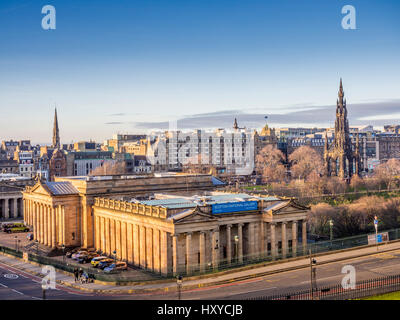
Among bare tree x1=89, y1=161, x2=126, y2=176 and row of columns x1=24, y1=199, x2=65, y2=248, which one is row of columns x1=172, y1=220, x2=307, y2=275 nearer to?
row of columns x1=24, y1=199, x2=65, y2=248

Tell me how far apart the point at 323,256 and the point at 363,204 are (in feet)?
125

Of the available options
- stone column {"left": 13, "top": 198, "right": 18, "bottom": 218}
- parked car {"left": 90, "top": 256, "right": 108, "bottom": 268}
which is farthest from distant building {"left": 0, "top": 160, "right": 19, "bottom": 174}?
parked car {"left": 90, "top": 256, "right": 108, "bottom": 268}

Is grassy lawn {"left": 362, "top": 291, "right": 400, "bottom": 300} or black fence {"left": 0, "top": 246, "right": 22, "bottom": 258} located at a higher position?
grassy lawn {"left": 362, "top": 291, "right": 400, "bottom": 300}

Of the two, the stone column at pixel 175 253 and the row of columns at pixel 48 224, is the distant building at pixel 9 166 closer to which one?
the row of columns at pixel 48 224

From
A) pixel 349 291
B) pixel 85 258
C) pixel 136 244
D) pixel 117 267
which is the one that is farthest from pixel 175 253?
pixel 349 291

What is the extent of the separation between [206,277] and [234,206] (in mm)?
10790

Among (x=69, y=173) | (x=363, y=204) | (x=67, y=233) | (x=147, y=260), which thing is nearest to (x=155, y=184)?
(x=67, y=233)

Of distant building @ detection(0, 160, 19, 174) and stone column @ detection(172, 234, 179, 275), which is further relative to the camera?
distant building @ detection(0, 160, 19, 174)

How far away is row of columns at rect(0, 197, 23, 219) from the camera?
362 ft

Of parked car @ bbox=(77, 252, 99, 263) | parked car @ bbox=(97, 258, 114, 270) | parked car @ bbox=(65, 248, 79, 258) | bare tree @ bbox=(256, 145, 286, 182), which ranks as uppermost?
bare tree @ bbox=(256, 145, 286, 182)

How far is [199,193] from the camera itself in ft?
270

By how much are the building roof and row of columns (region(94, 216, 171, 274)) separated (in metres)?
6.39
